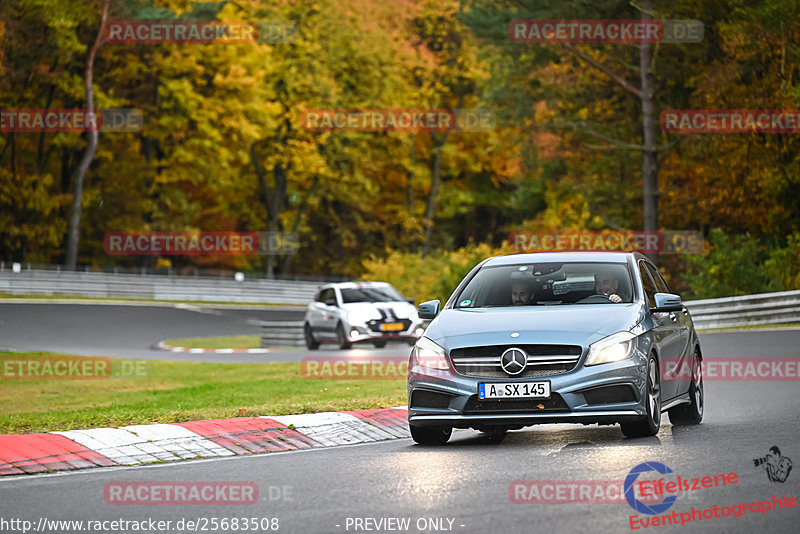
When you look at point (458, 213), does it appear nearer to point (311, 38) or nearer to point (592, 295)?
point (311, 38)

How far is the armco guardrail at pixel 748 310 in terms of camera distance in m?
28.8

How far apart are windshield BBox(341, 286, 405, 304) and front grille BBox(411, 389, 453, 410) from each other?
20516 mm

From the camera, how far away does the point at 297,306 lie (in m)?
59.3

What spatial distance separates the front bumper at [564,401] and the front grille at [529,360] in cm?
6

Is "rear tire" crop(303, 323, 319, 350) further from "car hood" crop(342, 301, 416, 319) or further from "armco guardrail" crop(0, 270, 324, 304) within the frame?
"armco guardrail" crop(0, 270, 324, 304)

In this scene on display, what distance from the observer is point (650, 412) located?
10734 millimetres

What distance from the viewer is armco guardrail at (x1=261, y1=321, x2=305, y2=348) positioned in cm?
3378

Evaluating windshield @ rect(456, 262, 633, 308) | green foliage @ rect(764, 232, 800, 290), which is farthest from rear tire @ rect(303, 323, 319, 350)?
windshield @ rect(456, 262, 633, 308)

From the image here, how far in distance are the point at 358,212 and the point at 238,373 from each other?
54234mm

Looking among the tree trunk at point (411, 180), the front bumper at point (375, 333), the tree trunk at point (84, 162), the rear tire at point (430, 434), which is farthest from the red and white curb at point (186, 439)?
the tree trunk at point (411, 180)

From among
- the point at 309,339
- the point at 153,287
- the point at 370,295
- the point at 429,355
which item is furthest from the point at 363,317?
the point at 153,287

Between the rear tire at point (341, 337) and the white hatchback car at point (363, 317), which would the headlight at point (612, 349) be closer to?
the white hatchback car at point (363, 317)

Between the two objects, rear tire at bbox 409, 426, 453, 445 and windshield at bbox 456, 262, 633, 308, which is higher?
windshield at bbox 456, 262, 633, 308

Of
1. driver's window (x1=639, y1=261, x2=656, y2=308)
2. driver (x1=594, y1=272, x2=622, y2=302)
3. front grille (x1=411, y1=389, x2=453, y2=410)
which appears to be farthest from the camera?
driver's window (x1=639, y1=261, x2=656, y2=308)
